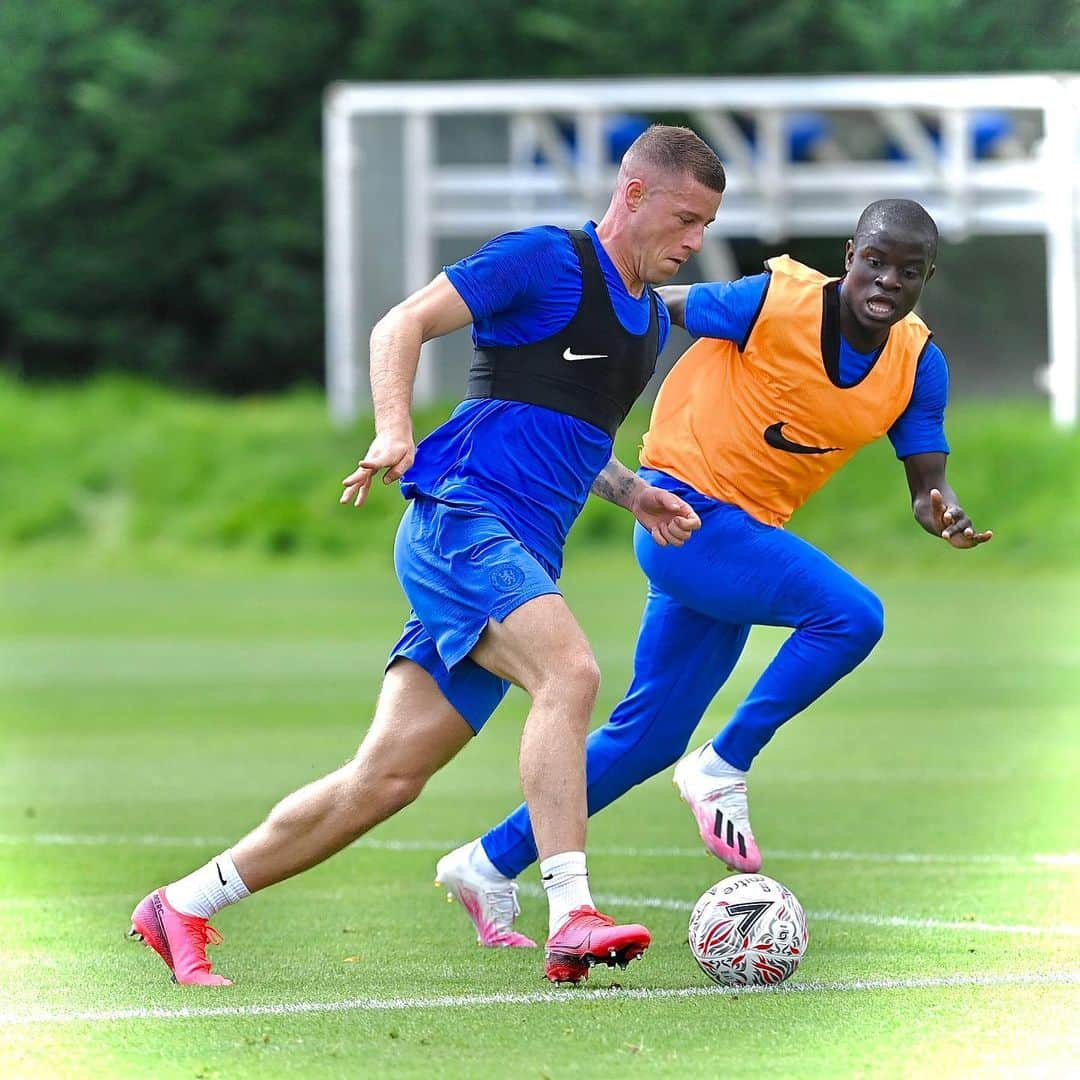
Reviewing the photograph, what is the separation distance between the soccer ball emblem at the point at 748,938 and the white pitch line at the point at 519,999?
5 cm

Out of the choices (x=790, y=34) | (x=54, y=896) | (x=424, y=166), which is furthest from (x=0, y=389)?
(x=54, y=896)

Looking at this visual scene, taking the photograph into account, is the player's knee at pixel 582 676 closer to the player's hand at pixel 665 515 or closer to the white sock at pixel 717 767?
the player's hand at pixel 665 515

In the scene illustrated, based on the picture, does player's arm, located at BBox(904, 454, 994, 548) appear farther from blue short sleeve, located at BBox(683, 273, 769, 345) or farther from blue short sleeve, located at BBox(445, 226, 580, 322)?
blue short sleeve, located at BBox(445, 226, 580, 322)

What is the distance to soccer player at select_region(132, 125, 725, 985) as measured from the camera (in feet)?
19.6

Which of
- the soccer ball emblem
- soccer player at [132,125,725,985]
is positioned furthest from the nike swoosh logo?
the soccer ball emblem

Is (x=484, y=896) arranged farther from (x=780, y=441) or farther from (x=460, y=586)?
(x=780, y=441)

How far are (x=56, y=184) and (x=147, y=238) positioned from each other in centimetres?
217

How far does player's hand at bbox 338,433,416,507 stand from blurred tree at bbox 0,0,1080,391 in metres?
35.3

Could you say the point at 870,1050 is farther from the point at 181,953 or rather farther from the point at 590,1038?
the point at 181,953

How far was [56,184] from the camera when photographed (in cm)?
4325

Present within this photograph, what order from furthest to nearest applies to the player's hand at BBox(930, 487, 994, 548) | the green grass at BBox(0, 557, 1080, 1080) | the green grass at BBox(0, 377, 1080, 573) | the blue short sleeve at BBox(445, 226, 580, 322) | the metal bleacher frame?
1. the metal bleacher frame
2. the green grass at BBox(0, 377, 1080, 573)
3. the player's hand at BBox(930, 487, 994, 548)
4. the blue short sleeve at BBox(445, 226, 580, 322)
5. the green grass at BBox(0, 557, 1080, 1080)

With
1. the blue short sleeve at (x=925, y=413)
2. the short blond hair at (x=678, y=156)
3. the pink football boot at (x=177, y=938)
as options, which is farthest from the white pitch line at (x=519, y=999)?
the short blond hair at (x=678, y=156)

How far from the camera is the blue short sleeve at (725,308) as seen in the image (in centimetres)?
732

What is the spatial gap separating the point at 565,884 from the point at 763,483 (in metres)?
2.02
